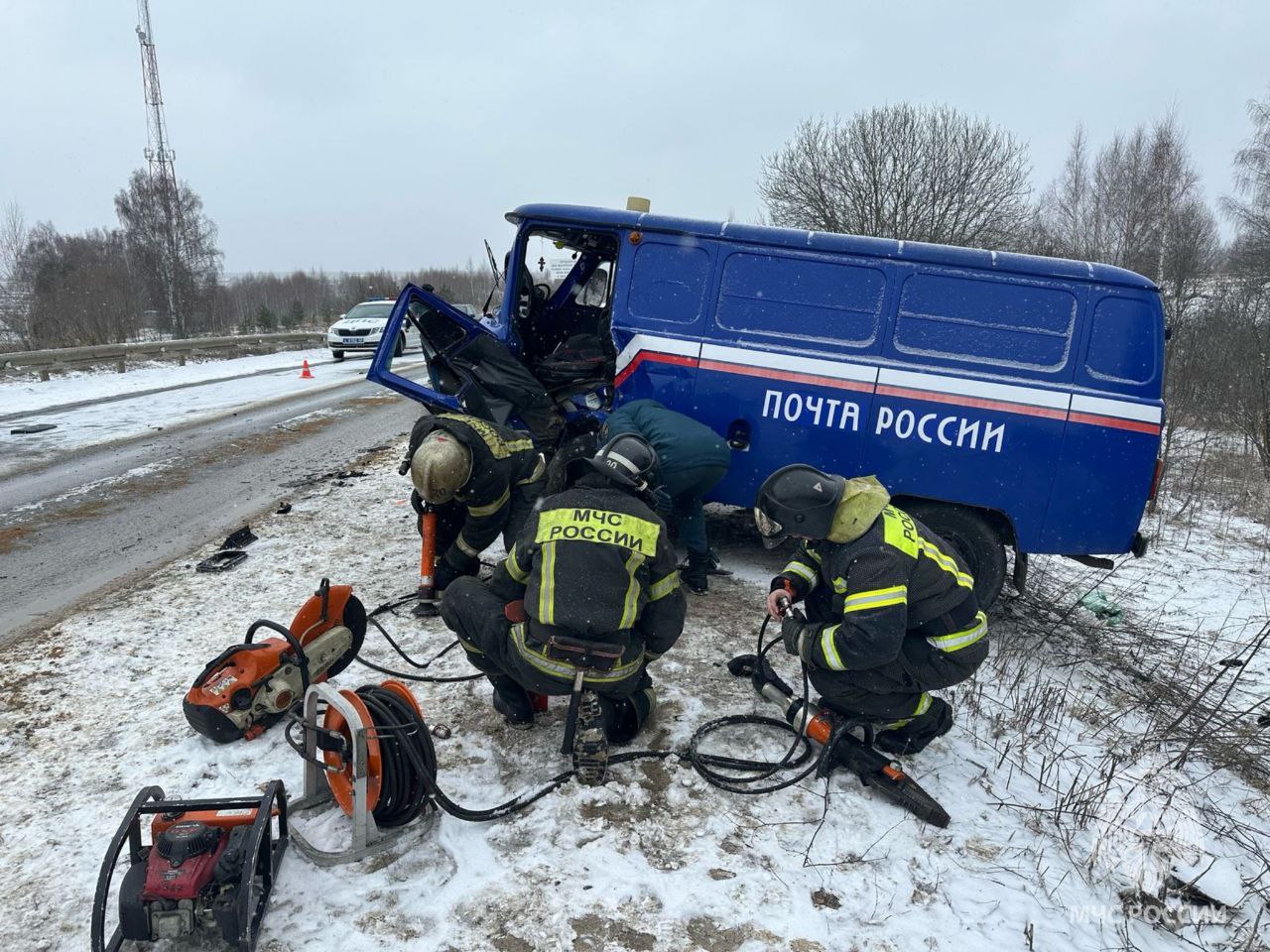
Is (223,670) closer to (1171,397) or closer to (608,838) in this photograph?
(608,838)

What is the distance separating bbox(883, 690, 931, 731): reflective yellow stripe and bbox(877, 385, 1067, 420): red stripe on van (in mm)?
2232

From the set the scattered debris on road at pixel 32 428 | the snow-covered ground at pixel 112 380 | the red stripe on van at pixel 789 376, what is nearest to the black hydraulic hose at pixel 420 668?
the red stripe on van at pixel 789 376

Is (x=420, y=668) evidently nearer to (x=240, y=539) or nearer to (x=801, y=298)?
(x=240, y=539)

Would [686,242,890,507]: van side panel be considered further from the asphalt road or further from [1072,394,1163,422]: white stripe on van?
the asphalt road

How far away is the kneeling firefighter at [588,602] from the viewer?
2996 millimetres

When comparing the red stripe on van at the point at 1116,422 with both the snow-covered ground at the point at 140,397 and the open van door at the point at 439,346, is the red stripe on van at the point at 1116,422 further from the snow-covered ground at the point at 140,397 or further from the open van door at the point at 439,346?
the snow-covered ground at the point at 140,397

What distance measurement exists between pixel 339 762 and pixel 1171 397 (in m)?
15.4

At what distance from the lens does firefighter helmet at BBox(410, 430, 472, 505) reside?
4238 mm

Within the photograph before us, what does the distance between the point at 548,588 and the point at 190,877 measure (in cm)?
147

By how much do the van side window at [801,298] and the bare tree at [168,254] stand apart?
33499mm

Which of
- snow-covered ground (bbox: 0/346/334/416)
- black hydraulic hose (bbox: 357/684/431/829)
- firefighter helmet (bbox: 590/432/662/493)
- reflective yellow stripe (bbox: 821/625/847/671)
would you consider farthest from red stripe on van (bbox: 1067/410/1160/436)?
snow-covered ground (bbox: 0/346/334/416)

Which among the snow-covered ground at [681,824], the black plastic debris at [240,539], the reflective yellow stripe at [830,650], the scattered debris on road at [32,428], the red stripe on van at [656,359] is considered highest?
the red stripe on van at [656,359]

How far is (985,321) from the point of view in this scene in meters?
4.91

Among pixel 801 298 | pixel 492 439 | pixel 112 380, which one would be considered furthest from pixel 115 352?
pixel 801 298
